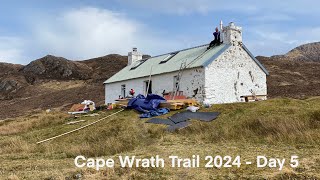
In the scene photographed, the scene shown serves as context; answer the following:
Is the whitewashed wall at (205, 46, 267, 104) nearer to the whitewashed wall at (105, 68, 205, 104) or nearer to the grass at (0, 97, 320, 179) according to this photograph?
the whitewashed wall at (105, 68, 205, 104)

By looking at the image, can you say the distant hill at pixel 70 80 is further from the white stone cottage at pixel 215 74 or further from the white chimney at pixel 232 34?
the white chimney at pixel 232 34

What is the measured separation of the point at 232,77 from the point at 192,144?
14330 mm

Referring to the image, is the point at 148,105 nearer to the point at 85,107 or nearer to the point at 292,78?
the point at 85,107

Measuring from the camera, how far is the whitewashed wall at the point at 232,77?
25938mm

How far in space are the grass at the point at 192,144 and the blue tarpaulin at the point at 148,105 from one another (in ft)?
4.62

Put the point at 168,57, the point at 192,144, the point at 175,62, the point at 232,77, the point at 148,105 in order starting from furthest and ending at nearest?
the point at 168,57
the point at 175,62
the point at 232,77
the point at 148,105
the point at 192,144

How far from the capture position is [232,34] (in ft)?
90.4

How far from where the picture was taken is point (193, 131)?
15.8 m

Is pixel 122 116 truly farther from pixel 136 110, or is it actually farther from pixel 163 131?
pixel 163 131

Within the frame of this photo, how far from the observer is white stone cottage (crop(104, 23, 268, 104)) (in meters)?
25.9

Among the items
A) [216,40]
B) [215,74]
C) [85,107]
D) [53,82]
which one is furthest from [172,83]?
[53,82]

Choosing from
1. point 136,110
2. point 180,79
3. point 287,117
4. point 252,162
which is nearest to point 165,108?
point 136,110

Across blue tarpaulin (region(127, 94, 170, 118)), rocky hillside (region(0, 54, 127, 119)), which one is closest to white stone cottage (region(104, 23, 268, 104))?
blue tarpaulin (region(127, 94, 170, 118))

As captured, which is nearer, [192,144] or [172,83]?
[192,144]
